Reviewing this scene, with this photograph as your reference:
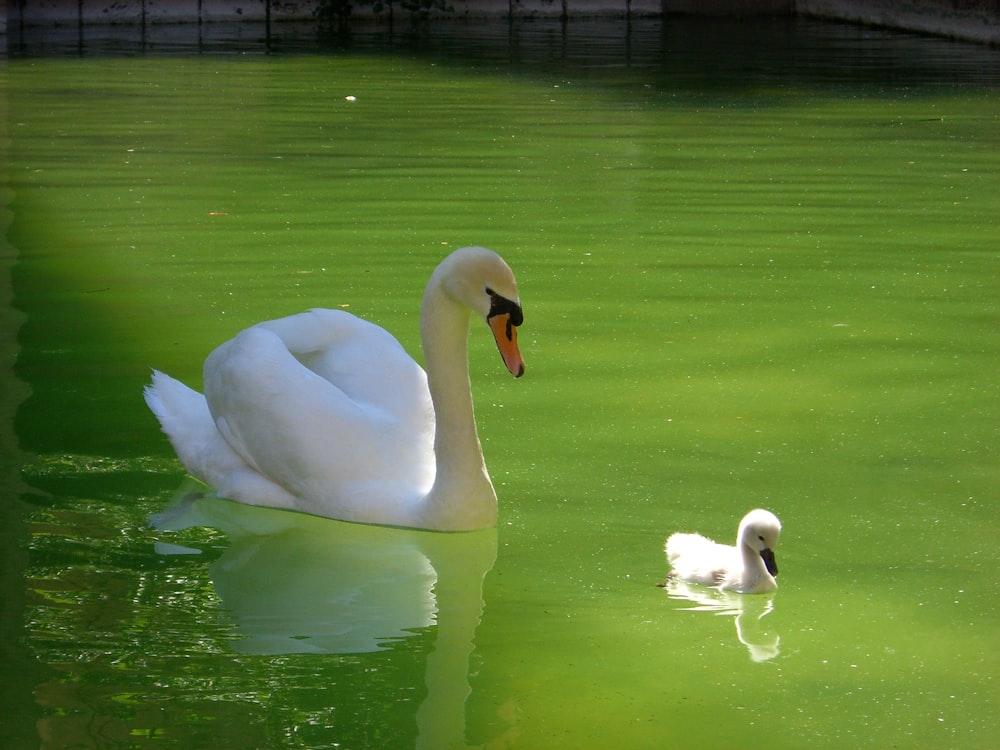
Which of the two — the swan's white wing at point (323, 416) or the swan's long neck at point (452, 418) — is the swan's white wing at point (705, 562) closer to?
the swan's long neck at point (452, 418)

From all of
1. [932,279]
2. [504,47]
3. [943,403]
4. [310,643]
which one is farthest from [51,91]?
[310,643]

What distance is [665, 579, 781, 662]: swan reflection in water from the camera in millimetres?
3754

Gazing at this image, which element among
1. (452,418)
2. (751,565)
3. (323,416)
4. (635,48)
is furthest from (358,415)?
(635,48)

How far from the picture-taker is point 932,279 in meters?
7.21

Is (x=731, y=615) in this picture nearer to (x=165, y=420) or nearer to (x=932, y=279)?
(x=165, y=420)

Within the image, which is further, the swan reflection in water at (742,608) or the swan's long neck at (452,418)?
the swan's long neck at (452,418)

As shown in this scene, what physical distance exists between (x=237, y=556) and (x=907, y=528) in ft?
5.77

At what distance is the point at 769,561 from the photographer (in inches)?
156

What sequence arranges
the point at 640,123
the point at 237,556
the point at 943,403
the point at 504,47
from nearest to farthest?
the point at 237,556, the point at 943,403, the point at 640,123, the point at 504,47

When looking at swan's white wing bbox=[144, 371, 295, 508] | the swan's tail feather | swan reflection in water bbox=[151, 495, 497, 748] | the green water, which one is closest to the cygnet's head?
the green water

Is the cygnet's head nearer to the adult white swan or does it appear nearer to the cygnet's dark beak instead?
the cygnet's dark beak

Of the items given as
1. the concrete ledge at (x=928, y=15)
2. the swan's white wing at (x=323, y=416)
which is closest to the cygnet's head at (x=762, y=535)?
the swan's white wing at (x=323, y=416)

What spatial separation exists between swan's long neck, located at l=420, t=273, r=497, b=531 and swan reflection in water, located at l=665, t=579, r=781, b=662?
60cm

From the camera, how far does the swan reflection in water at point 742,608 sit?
375cm
